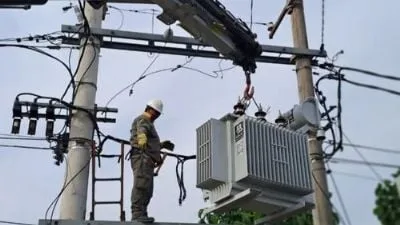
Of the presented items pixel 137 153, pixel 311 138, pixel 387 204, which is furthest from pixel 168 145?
pixel 387 204

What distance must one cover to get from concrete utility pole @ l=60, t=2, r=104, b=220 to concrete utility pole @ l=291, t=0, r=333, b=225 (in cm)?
331

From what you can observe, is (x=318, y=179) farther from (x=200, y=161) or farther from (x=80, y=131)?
(x=80, y=131)

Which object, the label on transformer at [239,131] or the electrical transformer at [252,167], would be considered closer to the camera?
the electrical transformer at [252,167]

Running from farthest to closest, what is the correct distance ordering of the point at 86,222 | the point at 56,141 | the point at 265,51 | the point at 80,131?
1. the point at 265,51
2. the point at 56,141
3. the point at 80,131
4. the point at 86,222

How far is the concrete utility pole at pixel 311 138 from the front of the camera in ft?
30.9

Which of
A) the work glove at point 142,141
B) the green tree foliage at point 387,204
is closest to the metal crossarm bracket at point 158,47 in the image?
the work glove at point 142,141

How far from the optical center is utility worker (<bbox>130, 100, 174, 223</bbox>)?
7.30 metres

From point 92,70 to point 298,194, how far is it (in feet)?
10.5

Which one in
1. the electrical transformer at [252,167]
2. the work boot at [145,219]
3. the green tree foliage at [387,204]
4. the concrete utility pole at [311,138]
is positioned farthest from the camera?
the green tree foliage at [387,204]

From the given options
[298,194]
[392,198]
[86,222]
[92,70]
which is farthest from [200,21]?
[392,198]

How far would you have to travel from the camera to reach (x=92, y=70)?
8734 mm

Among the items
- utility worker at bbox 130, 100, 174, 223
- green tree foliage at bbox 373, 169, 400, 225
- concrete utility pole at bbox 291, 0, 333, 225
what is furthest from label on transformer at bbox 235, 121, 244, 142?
green tree foliage at bbox 373, 169, 400, 225

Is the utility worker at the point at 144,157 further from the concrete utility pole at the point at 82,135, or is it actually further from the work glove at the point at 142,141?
the concrete utility pole at the point at 82,135

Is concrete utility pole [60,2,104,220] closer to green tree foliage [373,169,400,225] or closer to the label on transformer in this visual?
the label on transformer
